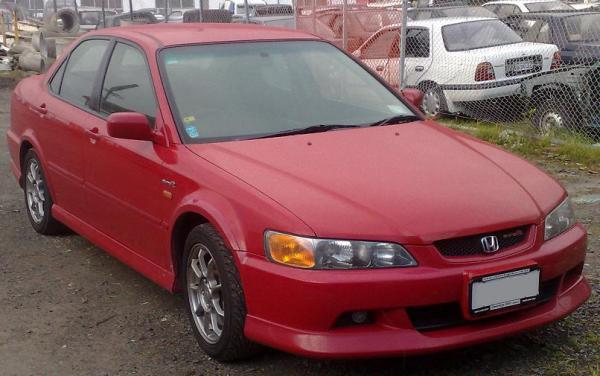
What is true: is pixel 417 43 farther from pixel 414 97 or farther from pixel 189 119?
pixel 189 119

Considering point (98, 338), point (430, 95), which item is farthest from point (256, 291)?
point (430, 95)

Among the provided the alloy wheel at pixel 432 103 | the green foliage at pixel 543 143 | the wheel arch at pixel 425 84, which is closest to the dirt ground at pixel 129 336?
the green foliage at pixel 543 143

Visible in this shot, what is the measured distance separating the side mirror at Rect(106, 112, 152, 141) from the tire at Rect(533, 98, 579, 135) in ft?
19.0

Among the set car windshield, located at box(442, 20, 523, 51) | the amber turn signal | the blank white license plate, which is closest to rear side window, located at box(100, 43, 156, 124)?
the amber turn signal

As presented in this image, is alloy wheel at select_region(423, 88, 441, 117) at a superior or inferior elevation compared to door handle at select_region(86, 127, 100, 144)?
inferior

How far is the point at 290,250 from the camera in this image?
3.50 meters

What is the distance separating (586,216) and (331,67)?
2.42 metres

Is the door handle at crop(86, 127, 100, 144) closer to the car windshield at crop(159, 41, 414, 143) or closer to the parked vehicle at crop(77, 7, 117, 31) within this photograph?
the car windshield at crop(159, 41, 414, 143)

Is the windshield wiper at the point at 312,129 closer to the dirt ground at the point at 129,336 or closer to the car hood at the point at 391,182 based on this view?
the car hood at the point at 391,182

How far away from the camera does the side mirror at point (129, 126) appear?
171 inches

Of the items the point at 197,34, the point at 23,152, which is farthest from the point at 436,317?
the point at 23,152

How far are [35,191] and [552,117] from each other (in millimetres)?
5660

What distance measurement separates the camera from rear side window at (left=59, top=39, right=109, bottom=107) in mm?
5477

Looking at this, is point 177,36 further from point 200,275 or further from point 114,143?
point 200,275
